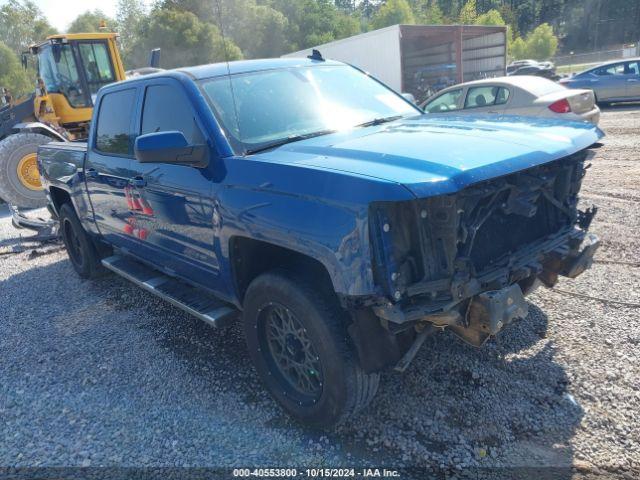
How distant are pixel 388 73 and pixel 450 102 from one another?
10554 millimetres

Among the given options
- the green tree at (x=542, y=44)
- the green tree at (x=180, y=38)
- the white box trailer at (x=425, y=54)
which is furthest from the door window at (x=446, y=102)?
the green tree at (x=542, y=44)

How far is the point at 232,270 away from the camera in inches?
125

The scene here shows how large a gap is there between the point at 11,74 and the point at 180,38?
2005 centimetres

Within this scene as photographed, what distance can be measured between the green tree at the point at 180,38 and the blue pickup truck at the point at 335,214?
33845mm

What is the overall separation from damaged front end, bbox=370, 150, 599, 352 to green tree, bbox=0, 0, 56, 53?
68264 mm

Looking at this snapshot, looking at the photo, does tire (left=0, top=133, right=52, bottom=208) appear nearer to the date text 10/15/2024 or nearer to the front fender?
the front fender

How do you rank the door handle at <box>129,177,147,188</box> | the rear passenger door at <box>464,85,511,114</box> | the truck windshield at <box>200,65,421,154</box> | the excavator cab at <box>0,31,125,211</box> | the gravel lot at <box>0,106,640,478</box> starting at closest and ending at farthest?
the gravel lot at <box>0,106,640,478</box> → the truck windshield at <box>200,65,421,154</box> → the door handle at <box>129,177,147,188</box> → the rear passenger door at <box>464,85,511,114</box> → the excavator cab at <box>0,31,125,211</box>

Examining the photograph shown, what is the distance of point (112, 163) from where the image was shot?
14.3 feet

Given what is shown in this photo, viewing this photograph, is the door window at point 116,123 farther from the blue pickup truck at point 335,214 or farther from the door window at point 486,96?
the door window at point 486,96

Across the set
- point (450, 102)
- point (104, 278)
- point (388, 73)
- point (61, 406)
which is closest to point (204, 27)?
point (388, 73)

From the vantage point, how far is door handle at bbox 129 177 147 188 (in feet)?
12.5

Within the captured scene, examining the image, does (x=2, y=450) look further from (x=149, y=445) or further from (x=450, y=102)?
(x=450, y=102)

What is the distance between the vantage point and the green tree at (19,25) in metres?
59.3

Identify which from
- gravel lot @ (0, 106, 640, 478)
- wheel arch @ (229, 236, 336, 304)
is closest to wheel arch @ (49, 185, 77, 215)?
gravel lot @ (0, 106, 640, 478)
